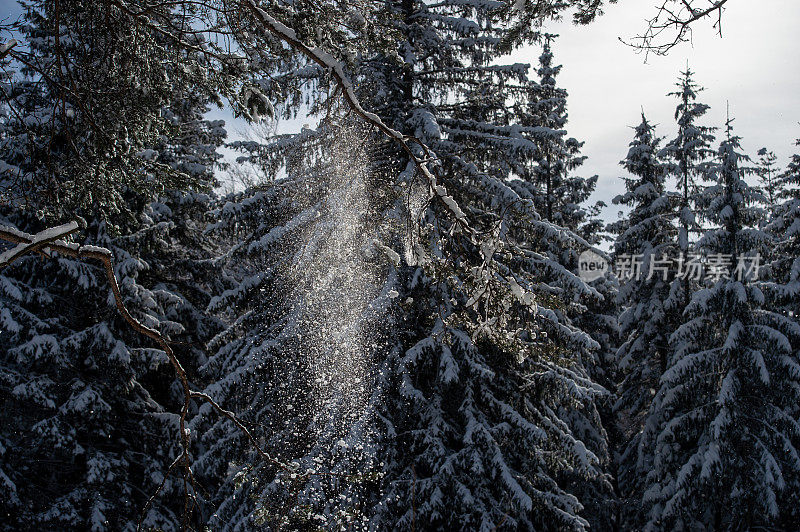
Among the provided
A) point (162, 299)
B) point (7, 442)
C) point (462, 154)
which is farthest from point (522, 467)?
point (7, 442)

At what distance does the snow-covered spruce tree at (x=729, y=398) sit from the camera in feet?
40.4

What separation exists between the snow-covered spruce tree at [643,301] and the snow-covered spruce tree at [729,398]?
1751mm

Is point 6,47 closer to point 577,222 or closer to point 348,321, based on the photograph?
point 348,321

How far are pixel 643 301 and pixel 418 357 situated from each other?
11532 mm

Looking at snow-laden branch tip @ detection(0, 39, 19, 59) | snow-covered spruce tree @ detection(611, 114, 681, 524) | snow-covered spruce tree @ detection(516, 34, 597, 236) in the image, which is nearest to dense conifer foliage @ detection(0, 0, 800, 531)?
snow-laden branch tip @ detection(0, 39, 19, 59)

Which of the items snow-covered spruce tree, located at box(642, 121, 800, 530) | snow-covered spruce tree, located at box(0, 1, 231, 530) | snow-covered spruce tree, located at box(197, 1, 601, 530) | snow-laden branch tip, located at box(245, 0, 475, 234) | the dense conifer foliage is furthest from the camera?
snow-covered spruce tree, located at box(642, 121, 800, 530)

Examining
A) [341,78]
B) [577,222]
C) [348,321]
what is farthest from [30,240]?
[577,222]

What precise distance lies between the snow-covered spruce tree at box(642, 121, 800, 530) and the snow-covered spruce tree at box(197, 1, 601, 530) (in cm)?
579

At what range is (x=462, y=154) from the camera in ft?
32.6

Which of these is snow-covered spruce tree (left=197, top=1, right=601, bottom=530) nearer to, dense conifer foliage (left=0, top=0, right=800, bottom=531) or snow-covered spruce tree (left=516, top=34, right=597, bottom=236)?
dense conifer foliage (left=0, top=0, right=800, bottom=531)

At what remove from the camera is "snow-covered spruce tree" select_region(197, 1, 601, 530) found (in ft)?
26.5

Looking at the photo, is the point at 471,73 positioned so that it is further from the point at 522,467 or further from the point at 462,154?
the point at 522,467

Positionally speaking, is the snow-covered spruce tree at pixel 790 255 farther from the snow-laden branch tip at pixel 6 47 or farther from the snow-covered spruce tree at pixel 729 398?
the snow-laden branch tip at pixel 6 47

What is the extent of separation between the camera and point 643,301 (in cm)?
1698
